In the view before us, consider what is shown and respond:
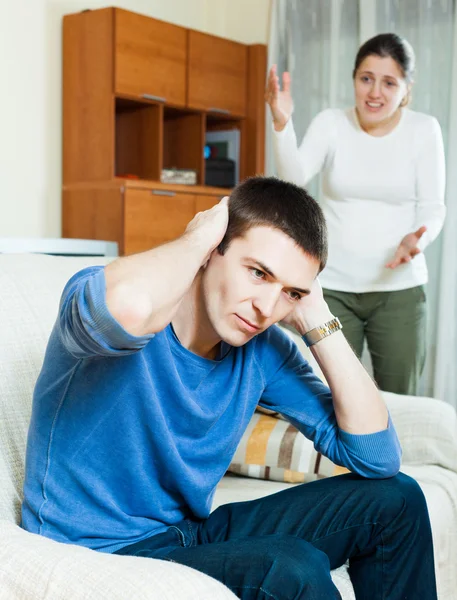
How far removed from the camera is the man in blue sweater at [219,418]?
116cm

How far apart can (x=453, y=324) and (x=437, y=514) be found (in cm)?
231

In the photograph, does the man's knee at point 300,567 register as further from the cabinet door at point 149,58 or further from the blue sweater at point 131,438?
the cabinet door at point 149,58

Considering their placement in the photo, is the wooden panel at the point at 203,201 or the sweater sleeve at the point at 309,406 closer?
the sweater sleeve at the point at 309,406

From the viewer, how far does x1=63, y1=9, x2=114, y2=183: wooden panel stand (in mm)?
4078

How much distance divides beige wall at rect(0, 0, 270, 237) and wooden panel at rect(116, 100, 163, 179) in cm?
35

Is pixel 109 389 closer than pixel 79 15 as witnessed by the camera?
Yes

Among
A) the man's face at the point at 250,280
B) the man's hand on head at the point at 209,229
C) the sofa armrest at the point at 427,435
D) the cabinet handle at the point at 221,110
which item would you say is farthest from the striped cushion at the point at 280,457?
the cabinet handle at the point at 221,110

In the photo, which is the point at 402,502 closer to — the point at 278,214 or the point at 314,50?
the point at 278,214

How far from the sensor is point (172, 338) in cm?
138

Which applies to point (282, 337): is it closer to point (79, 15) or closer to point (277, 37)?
point (79, 15)

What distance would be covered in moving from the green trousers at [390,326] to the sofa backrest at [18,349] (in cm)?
128

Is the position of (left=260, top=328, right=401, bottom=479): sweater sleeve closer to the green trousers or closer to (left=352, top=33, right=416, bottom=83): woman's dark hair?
the green trousers

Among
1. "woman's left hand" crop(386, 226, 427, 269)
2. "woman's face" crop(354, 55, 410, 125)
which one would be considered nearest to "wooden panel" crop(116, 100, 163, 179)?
"woman's face" crop(354, 55, 410, 125)

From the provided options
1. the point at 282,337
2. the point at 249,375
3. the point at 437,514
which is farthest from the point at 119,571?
the point at 437,514
